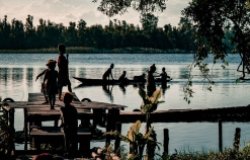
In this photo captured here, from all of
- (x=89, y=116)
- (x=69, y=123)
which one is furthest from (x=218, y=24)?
(x=69, y=123)

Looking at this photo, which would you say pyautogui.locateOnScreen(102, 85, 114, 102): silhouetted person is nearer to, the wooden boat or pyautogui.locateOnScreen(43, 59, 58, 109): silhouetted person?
the wooden boat

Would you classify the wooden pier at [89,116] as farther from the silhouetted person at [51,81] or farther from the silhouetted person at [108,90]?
the silhouetted person at [108,90]

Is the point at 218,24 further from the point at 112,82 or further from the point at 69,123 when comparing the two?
the point at 112,82

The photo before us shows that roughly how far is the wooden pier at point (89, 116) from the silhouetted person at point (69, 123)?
52.6 inches

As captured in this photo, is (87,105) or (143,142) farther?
(87,105)

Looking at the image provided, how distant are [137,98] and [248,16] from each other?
3397 centimetres

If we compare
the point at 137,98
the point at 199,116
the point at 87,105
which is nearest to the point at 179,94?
the point at 137,98

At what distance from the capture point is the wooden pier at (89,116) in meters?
16.8

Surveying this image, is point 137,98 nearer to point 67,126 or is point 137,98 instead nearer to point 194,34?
point 194,34

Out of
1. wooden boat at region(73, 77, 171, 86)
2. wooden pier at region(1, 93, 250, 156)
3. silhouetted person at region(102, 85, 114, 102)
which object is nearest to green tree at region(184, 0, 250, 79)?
wooden pier at region(1, 93, 250, 156)

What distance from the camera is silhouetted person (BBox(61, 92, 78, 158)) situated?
1474 cm

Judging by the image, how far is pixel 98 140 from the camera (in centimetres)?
2673

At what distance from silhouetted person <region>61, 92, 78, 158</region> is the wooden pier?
1.33 metres

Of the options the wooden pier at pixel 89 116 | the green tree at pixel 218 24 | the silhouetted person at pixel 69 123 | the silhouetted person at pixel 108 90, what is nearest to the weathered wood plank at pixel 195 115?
the wooden pier at pixel 89 116
